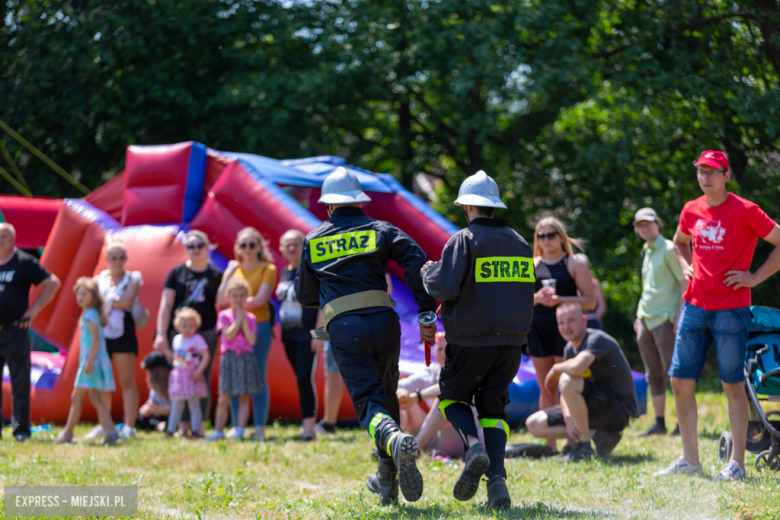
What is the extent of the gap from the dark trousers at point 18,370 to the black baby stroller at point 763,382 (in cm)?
559

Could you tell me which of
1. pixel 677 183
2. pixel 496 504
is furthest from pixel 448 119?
pixel 496 504

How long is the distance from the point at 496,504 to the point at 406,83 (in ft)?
35.9

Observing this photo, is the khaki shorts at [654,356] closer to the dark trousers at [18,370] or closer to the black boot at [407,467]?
the black boot at [407,467]

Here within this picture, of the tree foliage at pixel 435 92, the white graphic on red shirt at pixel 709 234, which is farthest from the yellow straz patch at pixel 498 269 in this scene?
the tree foliage at pixel 435 92

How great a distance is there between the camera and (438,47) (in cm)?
1361

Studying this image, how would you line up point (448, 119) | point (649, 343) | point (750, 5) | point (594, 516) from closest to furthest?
1. point (594, 516)
2. point (649, 343)
3. point (750, 5)
4. point (448, 119)

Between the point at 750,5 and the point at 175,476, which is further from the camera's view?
the point at 750,5

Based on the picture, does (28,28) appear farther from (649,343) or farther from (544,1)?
(649,343)

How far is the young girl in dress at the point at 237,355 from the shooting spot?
6.99m

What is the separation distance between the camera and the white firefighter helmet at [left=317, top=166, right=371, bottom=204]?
15.3ft

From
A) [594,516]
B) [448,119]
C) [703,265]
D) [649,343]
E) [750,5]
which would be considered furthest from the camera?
[448,119]

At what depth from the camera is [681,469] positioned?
5121mm

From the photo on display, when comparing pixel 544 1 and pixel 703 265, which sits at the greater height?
pixel 544 1

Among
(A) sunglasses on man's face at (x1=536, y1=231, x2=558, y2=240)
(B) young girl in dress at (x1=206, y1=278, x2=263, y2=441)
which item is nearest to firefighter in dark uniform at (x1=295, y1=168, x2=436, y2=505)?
(A) sunglasses on man's face at (x1=536, y1=231, x2=558, y2=240)
